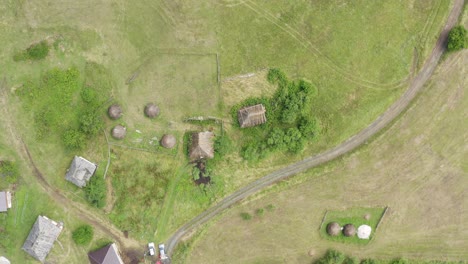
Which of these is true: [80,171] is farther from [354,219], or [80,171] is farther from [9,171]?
[354,219]

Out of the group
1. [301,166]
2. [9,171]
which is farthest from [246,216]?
[9,171]

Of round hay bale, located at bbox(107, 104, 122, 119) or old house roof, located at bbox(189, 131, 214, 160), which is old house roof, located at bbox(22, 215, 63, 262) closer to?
round hay bale, located at bbox(107, 104, 122, 119)

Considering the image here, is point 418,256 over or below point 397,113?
below

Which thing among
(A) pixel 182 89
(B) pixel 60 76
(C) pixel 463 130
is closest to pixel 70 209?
(B) pixel 60 76

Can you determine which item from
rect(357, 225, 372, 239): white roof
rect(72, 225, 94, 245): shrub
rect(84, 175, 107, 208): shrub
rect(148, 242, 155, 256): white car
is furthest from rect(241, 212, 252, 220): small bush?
rect(72, 225, 94, 245): shrub

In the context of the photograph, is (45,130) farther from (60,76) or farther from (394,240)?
(394,240)

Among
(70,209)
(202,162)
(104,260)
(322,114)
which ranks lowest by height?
(104,260)
